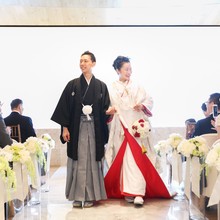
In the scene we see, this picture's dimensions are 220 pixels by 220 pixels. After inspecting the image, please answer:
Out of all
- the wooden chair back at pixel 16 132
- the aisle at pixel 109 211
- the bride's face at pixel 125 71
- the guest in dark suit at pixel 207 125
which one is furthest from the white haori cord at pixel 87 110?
the wooden chair back at pixel 16 132

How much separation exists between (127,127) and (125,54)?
3169mm

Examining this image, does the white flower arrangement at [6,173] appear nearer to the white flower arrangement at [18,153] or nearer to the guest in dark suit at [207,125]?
the white flower arrangement at [18,153]

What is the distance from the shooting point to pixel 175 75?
7074 mm

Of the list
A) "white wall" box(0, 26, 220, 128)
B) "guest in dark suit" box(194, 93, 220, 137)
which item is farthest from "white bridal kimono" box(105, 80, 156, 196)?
"white wall" box(0, 26, 220, 128)

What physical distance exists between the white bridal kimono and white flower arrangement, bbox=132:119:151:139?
0.09 meters

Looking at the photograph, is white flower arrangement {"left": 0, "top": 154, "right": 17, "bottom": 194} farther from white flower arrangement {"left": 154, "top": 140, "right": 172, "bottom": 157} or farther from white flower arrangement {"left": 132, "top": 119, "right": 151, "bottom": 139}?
white flower arrangement {"left": 154, "top": 140, "right": 172, "bottom": 157}

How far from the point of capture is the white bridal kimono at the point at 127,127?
3.97 meters

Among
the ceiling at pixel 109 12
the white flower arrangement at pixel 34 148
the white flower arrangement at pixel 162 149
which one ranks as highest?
the ceiling at pixel 109 12

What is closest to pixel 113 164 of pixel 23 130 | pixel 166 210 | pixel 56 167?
pixel 166 210

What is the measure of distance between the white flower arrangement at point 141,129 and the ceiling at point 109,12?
265 centimetres

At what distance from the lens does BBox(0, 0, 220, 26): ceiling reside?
585 cm

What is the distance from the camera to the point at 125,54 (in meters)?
6.99

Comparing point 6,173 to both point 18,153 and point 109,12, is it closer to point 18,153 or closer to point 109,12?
point 18,153

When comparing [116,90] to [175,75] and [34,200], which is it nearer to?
[34,200]
